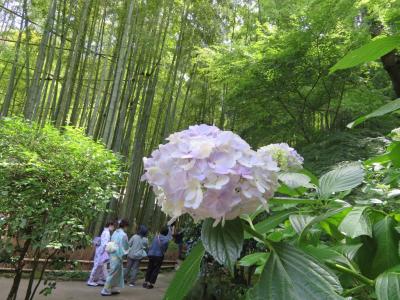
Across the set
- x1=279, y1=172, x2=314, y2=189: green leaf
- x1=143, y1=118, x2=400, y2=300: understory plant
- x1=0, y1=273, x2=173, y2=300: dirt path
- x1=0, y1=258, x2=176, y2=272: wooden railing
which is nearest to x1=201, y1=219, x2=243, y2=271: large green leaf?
x1=143, y1=118, x2=400, y2=300: understory plant

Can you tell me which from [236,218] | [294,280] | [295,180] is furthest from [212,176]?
[295,180]

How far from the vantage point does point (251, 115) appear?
809 cm

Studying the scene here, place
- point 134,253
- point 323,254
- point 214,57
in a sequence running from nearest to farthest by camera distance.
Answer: point 323,254
point 134,253
point 214,57

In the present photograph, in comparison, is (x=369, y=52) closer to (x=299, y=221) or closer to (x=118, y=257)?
(x=299, y=221)

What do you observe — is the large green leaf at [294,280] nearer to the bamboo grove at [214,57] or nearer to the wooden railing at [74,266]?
the wooden railing at [74,266]

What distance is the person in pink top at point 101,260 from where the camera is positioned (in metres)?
6.19

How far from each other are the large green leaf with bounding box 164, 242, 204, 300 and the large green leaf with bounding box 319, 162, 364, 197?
35cm

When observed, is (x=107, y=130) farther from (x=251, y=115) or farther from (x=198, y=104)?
(x=198, y=104)

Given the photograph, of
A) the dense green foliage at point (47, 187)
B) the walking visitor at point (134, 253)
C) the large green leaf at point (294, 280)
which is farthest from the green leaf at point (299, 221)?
the walking visitor at point (134, 253)

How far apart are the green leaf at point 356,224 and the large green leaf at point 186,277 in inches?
11.3

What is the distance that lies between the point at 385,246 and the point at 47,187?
3738 mm

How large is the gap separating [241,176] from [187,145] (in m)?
0.10

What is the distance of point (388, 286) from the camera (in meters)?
0.62

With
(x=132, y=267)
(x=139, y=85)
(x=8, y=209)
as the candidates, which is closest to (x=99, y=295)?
(x=132, y=267)
